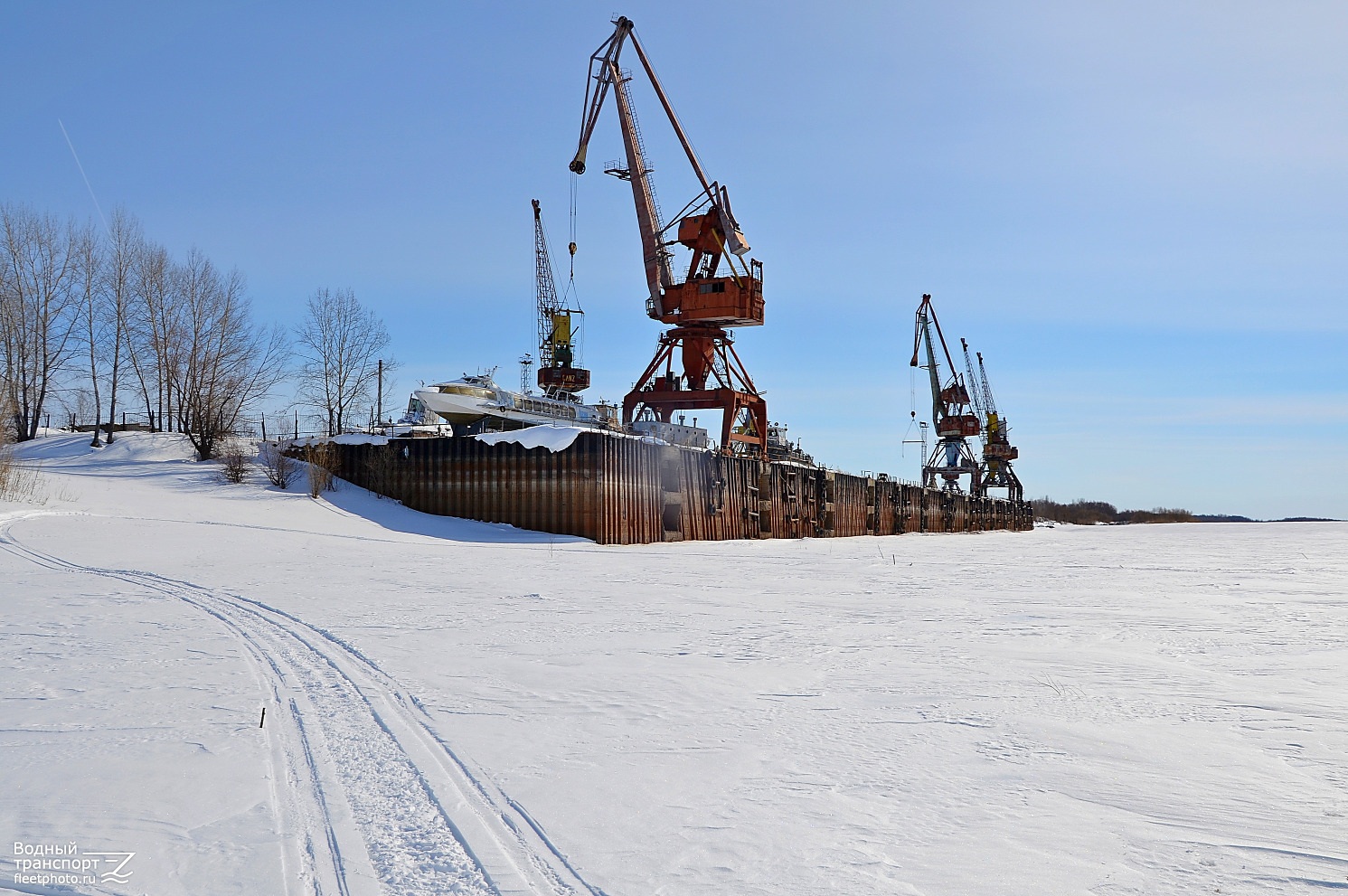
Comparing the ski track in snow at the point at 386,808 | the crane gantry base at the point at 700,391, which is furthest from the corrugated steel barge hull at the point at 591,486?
the ski track in snow at the point at 386,808

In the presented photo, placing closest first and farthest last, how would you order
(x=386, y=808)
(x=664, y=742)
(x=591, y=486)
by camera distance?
(x=386, y=808) < (x=664, y=742) < (x=591, y=486)

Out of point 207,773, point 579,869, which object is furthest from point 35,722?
point 579,869

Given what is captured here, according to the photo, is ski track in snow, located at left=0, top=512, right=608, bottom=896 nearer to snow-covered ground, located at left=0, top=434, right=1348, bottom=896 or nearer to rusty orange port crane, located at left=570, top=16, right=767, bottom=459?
snow-covered ground, located at left=0, top=434, right=1348, bottom=896

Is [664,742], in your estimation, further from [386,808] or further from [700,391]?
[700,391]

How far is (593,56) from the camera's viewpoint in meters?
51.3

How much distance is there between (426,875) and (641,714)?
3126 millimetres

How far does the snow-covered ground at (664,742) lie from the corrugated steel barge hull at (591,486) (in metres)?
16.5

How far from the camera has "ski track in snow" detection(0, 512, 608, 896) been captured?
3.98 meters

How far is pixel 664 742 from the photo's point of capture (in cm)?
625

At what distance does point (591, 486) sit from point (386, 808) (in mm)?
26006

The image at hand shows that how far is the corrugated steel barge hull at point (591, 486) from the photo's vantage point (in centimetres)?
3094

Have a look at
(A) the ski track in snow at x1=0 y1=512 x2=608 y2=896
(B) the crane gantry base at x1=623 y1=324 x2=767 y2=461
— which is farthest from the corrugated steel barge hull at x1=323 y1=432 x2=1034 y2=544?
(A) the ski track in snow at x1=0 y1=512 x2=608 y2=896

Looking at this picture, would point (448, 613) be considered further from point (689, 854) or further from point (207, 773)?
point (689, 854)

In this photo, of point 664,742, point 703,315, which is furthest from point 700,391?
point 664,742
